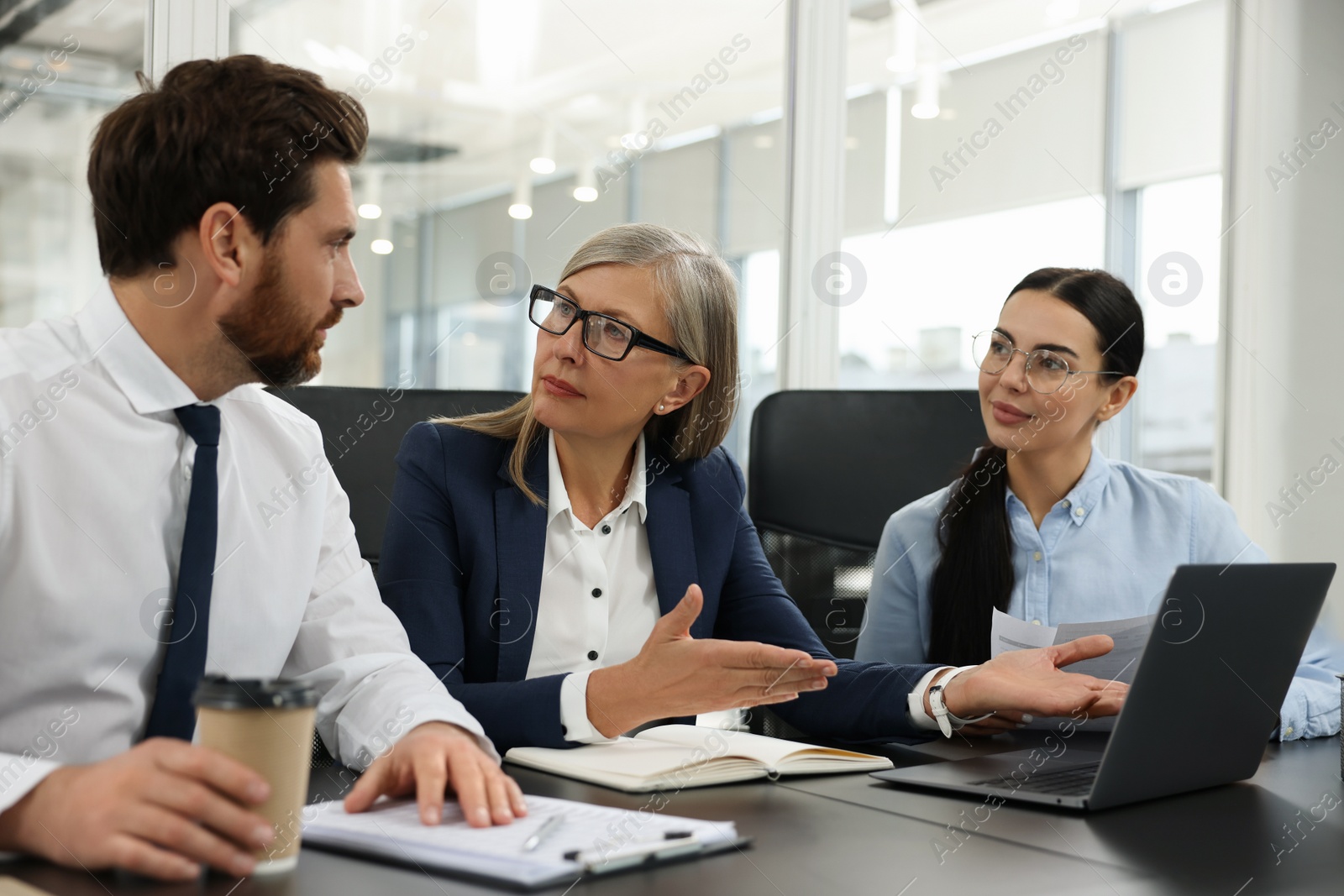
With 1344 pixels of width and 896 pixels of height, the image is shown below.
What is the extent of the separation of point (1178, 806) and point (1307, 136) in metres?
3.21

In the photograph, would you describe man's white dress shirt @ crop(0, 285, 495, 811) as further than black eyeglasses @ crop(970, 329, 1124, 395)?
No

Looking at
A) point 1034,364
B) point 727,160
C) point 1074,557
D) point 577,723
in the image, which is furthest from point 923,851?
point 727,160

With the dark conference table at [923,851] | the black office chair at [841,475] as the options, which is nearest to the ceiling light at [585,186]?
the black office chair at [841,475]

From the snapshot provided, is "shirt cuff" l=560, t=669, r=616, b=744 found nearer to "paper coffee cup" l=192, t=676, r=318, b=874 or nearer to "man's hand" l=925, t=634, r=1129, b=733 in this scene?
"man's hand" l=925, t=634, r=1129, b=733

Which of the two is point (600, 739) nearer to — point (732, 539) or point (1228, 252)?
point (732, 539)

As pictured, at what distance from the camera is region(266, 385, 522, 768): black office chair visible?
6.09 feet

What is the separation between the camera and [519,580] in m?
1.63

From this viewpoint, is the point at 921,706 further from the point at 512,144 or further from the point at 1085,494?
the point at 512,144

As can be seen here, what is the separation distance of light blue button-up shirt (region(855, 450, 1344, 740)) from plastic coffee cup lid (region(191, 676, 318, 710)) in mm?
1360

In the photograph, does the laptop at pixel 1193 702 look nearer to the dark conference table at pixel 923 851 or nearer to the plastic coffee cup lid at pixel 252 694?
the dark conference table at pixel 923 851

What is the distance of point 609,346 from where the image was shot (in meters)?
1.79

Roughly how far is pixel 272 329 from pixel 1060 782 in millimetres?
978

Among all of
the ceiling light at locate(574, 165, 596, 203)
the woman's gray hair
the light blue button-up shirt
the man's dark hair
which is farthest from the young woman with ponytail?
the ceiling light at locate(574, 165, 596, 203)

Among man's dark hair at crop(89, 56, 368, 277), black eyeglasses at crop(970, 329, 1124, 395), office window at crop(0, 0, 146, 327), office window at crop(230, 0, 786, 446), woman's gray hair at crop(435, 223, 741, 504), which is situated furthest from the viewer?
office window at crop(230, 0, 786, 446)
